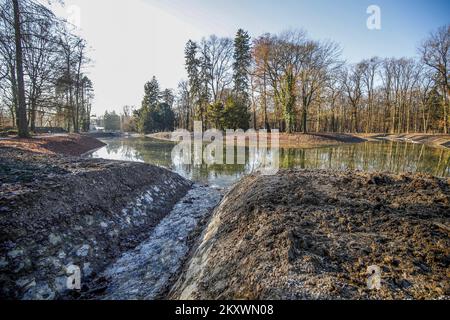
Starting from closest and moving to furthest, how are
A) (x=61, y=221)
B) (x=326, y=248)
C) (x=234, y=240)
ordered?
1. (x=326, y=248)
2. (x=234, y=240)
3. (x=61, y=221)

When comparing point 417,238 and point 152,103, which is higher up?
point 152,103

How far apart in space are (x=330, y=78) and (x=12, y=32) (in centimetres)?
2916

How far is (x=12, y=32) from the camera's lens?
1121cm

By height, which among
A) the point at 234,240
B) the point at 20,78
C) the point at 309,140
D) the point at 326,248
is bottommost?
the point at 234,240

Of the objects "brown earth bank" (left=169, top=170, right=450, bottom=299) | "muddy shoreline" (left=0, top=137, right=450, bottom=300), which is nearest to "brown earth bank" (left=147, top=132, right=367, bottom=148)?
"muddy shoreline" (left=0, top=137, right=450, bottom=300)

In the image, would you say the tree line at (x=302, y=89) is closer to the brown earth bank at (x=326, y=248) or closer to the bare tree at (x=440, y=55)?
the bare tree at (x=440, y=55)

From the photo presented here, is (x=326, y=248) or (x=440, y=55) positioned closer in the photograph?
(x=326, y=248)

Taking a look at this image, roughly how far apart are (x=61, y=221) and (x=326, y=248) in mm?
4173

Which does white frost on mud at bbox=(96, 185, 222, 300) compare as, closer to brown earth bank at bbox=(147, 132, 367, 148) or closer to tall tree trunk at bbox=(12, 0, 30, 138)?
tall tree trunk at bbox=(12, 0, 30, 138)

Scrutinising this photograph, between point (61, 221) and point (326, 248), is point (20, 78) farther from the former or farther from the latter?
point (326, 248)

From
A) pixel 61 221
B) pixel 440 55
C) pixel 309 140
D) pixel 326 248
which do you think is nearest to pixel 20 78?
pixel 61 221

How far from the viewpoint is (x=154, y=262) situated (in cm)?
392
